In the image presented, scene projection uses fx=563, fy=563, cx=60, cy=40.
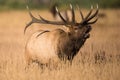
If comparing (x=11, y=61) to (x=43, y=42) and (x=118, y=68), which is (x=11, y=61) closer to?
(x=43, y=42)

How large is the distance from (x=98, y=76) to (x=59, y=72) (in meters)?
0.79

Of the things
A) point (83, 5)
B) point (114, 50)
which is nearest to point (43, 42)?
point (114, 50)

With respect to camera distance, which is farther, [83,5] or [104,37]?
[83,5]

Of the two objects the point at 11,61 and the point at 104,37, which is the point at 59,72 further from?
the point at 104,37

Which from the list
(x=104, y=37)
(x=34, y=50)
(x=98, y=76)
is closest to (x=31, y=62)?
(x=34, y=50)

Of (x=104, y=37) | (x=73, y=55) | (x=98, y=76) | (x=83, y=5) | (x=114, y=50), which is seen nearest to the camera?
(x=98, y=76)

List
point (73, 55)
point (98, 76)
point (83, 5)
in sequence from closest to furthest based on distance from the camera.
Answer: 1. point (98, 76)
2. point (73, 55)
3. point (83, 5)

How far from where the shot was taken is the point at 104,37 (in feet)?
71.9

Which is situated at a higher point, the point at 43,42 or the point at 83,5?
the point at 43,42

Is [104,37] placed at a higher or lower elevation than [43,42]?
lower

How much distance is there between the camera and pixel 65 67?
38.2ft

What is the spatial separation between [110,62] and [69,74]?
1.42 metres

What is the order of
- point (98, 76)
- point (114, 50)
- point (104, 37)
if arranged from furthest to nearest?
point (104, 37) → point (114, 50) → point (98, 76)

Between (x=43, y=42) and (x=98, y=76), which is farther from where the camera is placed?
(x=43, y=42)
